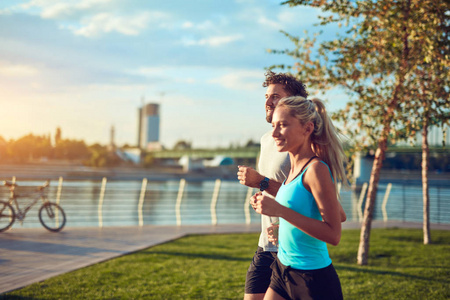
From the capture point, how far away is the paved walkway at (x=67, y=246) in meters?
6.50

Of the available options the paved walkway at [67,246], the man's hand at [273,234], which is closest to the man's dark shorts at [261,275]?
the man's hand at [273,234]

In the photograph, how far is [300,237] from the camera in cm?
218

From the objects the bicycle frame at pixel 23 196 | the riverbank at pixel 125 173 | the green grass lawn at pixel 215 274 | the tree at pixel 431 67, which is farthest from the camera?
the riverbank at pixel 125 173

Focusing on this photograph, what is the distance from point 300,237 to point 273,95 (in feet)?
3.27

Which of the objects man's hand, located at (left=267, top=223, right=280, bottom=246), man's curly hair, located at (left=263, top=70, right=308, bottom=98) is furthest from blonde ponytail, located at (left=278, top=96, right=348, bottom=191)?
man's hand, located at (left=267, top=223, right=280, bottom=246)

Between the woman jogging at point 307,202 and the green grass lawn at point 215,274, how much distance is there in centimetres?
357

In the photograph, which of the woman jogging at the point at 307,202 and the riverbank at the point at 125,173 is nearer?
the woman jogging at the point at 307,202

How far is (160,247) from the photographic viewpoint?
8.73m

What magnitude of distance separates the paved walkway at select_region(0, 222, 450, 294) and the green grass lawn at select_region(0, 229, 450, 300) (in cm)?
35

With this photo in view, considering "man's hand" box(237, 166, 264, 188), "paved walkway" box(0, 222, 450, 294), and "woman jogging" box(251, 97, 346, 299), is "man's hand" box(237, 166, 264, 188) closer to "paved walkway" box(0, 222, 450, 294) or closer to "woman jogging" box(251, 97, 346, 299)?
"woman jogging" box(251, 97, 346, 299)

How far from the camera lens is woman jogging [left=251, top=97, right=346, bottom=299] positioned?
2057 millimetres

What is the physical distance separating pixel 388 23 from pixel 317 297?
552 cm

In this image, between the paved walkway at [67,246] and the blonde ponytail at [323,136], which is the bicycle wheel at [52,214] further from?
the blonde ponytail at [323,136]

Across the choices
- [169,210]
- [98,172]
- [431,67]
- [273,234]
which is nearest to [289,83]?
[273,234]
